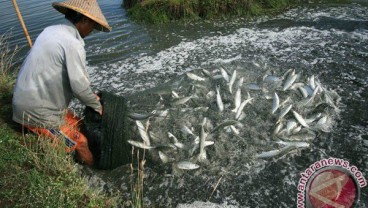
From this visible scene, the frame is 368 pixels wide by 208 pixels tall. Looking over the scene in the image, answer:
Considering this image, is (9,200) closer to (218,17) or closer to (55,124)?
(55,124)

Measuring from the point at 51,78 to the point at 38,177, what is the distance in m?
1.16

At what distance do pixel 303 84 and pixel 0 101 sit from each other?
17.2 ft

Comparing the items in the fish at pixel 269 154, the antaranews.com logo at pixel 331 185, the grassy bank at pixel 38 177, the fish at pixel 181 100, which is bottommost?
the antaranews.com logo at pixel 331 185

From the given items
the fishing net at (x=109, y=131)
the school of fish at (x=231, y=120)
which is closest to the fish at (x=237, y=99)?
the school of fish at (x=231, y=120)

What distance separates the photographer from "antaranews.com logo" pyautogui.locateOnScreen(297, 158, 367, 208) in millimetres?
3893

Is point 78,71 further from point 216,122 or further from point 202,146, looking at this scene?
point 216,122

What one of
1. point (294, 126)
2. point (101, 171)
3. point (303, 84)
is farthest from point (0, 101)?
point (303, 84)

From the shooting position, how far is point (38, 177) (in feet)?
11.9

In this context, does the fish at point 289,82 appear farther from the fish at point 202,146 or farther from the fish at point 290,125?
the fish at point 202,146

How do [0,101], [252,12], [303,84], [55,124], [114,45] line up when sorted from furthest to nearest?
[252,12] < [114,45] < [303,84] < [0,101] < [55,124]

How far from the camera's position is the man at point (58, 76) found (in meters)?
3.63

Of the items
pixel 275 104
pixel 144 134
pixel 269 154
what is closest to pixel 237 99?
pixel 275 104

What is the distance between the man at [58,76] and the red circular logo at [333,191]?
3012 mm

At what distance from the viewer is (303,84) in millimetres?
5812
